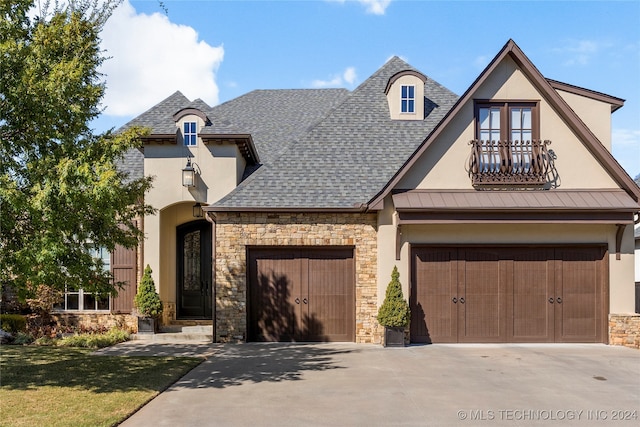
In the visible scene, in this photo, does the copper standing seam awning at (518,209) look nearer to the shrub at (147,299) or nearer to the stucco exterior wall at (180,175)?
the stucco exterior wall at (180,175)

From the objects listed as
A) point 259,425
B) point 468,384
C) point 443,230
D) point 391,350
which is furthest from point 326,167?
point 259,425

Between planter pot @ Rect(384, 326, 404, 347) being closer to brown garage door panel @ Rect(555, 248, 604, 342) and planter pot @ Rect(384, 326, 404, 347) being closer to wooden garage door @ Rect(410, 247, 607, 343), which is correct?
wooden garage door @ Rect(410, 247, 607, 343)

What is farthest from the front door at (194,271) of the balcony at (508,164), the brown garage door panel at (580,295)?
the brown garage door panel at (580,295)

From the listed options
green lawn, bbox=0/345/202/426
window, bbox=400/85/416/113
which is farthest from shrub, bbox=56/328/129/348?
window, bbox=400/85/416/113

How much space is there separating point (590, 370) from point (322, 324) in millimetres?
6342

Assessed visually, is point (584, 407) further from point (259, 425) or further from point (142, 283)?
point (142, 283)

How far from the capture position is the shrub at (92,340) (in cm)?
1295

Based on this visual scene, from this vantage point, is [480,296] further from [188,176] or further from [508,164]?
[188,176]

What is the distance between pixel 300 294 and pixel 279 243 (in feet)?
4.80

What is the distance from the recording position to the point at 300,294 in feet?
45.4

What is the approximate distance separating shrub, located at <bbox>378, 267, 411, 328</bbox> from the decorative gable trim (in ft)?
6.69

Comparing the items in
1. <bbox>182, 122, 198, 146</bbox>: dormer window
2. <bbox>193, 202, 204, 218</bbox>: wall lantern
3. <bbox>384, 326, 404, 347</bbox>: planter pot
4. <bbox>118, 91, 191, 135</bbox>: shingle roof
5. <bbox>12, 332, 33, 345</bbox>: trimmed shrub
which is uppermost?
<bbox>118, 91, 191, 135</bbox>: shingle roof

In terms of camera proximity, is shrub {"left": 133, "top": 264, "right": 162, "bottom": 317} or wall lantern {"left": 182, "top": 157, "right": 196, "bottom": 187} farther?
wall lantern {"left": 182, "top": 157, "right": 196, "bottom": 187}

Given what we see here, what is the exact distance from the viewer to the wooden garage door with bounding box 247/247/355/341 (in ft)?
45.3
